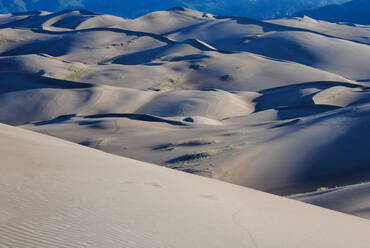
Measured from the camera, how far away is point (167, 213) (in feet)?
13.7

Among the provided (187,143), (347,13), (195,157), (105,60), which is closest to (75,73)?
(105,60)

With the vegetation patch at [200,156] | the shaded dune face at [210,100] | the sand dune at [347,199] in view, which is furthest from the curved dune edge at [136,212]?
the vegetation patch at [200,156]

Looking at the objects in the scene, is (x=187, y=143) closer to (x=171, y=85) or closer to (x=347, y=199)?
(x=347, y=199)

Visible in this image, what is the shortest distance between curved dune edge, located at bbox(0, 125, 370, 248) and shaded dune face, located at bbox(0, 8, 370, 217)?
1.86 metres

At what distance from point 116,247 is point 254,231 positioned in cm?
126

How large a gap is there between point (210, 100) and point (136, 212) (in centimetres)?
1646

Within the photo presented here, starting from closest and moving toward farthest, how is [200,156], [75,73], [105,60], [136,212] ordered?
[136,212] → [200,156] → [75,73] → [105,60]

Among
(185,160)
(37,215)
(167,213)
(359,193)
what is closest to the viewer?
(37,215)

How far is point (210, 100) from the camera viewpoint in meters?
20.3

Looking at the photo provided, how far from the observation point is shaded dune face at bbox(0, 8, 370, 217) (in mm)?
9781

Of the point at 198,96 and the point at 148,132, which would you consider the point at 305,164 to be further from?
the point at 198,96

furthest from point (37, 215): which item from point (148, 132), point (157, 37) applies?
point (157, 37)

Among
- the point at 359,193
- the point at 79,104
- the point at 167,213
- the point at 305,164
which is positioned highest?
the point at 167,213

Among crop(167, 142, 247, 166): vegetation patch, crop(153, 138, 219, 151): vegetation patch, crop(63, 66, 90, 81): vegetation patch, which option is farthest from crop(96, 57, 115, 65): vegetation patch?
crop(167, 142, 247, 166): vegetation patch
